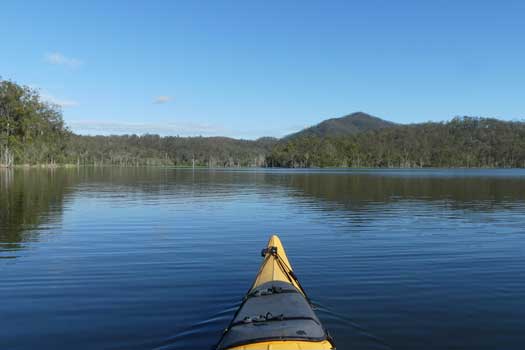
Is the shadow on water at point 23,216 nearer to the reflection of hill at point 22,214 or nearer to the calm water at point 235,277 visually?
the reflection of hill at point 22,214

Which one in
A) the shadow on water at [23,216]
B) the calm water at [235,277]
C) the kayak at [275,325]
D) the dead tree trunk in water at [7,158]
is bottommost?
the calm water at [235,277]

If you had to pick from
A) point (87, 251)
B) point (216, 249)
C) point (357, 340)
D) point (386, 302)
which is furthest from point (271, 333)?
point (87, 251)

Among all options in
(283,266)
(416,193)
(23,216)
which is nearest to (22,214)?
(23,216)

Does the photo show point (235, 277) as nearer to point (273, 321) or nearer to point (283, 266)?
point (283, 266)

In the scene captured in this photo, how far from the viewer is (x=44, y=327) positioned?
10.4 m

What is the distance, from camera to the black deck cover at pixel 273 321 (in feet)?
23.2

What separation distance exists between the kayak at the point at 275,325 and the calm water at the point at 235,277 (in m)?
1.57

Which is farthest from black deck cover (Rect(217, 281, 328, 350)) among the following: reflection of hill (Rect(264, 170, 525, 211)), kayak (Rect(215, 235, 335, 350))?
reflection of hill (Rect(264, 170, 525, 211))

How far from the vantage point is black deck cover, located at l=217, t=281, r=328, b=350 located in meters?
7.06

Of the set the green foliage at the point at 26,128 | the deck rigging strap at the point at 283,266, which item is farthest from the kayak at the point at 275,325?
the green foliage at the point at 26,128

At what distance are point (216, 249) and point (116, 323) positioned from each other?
9.37 m

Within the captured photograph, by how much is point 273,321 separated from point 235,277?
24.7 ft

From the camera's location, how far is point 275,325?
7.50 m

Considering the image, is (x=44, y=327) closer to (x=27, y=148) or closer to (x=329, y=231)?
(x=329, y=231)
